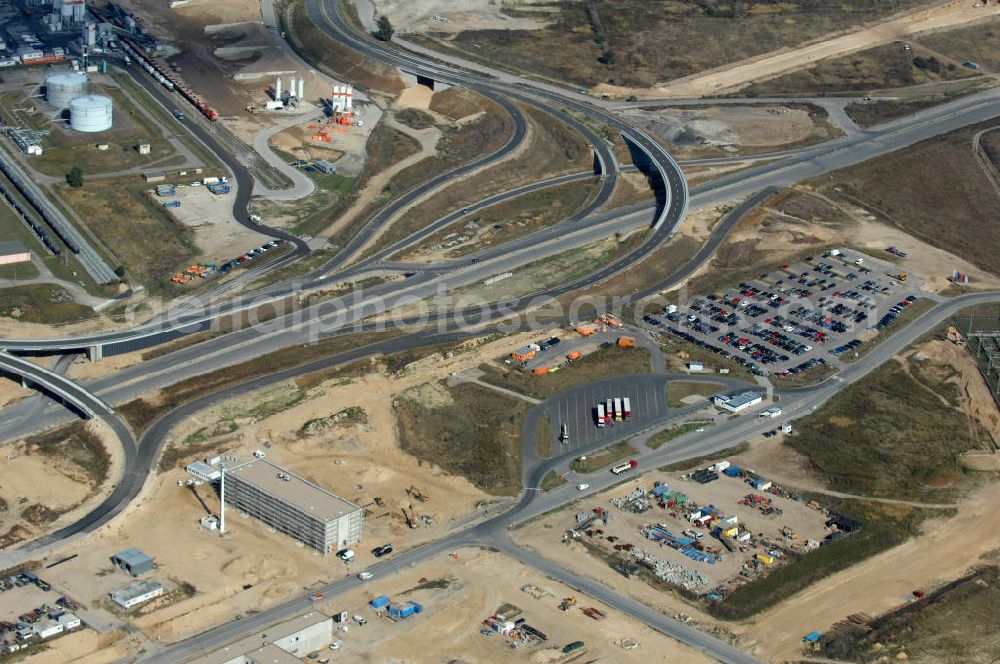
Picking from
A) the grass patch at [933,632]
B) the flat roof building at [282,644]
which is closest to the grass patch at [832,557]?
the grass patch at [933,632]

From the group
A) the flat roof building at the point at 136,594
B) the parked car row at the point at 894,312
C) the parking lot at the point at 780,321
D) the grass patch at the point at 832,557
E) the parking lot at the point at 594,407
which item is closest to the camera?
the flat roof building at the point at 136,594

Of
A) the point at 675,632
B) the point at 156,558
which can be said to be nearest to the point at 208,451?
the point at 156,558

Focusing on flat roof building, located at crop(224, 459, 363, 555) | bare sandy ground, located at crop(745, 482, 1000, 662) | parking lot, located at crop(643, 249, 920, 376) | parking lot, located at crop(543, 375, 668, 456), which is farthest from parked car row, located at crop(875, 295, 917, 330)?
flat roof building, located at crop(224, 459, 363, 555)

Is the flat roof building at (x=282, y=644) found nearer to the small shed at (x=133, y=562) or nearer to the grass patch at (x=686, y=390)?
the small shed at (x=133, y=562)

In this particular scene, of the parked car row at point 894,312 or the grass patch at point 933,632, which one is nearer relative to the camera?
the grass patch at point 933,632

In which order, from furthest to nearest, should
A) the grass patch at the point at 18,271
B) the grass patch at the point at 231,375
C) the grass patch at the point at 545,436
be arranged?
the grass patch at the point at 18,271, the grass patch at the point at 545,436, the grass patch at the point at 231,375

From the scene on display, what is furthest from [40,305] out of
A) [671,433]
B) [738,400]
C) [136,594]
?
[738,400]

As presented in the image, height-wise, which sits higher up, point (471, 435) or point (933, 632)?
point (471, 435)

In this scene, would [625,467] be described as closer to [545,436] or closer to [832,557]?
[545,436]
